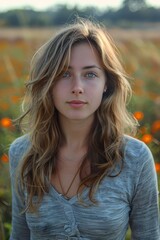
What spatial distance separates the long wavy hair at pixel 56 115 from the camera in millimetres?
1971

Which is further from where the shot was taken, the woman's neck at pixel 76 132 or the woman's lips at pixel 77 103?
the woman's neck at pixel 76 132

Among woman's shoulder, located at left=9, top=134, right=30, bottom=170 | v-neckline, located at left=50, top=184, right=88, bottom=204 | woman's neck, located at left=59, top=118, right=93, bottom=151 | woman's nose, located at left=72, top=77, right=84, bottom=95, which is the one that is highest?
woman's nose, located at left=72, top=77, right=84, bottom=95

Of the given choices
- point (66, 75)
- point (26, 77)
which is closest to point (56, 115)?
point (66, 75)

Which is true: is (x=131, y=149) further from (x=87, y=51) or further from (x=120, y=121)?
(x=87, y=51)

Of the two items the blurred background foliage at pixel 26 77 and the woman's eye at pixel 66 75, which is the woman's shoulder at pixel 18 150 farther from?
the blurred background foliage at pixel 26 77

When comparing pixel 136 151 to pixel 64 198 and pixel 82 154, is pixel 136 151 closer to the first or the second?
pixel 82 154

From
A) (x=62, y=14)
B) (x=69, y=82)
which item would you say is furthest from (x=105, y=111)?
(x=62, y=14)

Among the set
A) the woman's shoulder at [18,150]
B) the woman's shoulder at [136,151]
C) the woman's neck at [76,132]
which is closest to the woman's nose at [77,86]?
the woman's neck at [76,132]

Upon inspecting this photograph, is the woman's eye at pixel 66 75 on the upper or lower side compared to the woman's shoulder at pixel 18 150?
upper

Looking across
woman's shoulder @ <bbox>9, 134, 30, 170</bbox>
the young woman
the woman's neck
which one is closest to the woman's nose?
the young woman

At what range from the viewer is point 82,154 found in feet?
6.88

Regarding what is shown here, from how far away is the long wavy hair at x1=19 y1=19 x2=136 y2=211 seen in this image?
197 centimetres

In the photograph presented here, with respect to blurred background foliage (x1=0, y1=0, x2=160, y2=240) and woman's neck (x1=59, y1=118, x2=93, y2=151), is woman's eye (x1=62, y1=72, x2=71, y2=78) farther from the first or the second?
blurred background foliage (x1=0, y1=0, x2=160, y2=240)

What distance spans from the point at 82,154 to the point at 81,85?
1.07 ft
